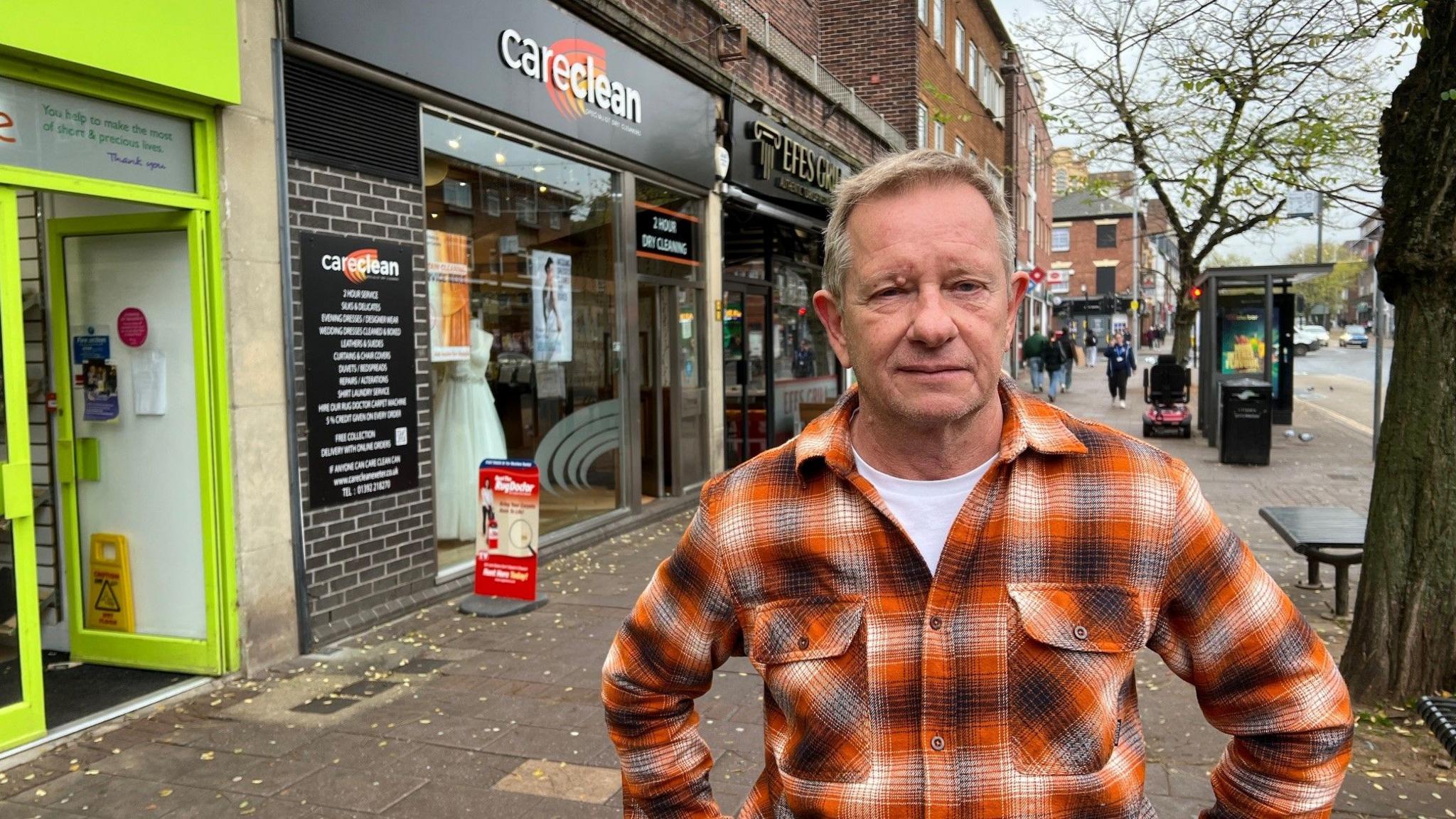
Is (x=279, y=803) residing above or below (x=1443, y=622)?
below

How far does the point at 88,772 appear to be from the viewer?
4328 mm

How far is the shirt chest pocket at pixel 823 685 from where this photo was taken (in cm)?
160

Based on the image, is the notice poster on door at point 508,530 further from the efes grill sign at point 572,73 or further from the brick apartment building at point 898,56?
the brick apartment building at point 898,56

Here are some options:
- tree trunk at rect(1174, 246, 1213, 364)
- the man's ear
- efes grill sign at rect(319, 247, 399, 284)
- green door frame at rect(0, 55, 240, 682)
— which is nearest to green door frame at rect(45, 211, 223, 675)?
green door frame at rect(0, 55, 240, 682)

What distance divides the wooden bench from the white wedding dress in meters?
5.37

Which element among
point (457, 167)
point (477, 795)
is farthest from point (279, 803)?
point (457, 167)

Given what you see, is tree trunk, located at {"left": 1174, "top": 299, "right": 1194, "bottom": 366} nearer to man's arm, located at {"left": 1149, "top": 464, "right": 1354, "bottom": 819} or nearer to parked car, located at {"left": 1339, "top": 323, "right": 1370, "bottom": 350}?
man's arm, located at {"left": 1149, "top": 464, "right": 1354, "bottom": 819}

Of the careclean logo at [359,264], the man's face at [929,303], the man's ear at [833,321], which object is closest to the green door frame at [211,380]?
the careclean logo at [359,264]

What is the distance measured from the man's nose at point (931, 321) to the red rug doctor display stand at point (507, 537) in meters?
5.22

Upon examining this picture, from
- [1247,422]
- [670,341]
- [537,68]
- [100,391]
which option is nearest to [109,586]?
[100,391]

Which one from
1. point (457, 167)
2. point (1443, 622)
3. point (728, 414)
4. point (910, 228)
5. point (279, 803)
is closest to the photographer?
point (910, 228)

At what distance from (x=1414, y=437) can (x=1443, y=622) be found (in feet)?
2.69

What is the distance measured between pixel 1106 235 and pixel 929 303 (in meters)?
76.9

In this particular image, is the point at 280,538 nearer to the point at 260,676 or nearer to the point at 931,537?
the point at 260,676
